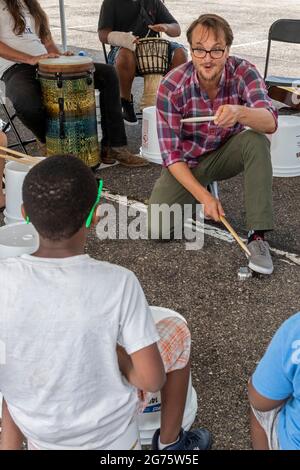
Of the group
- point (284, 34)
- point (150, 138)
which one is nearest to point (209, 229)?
point (150, 138)

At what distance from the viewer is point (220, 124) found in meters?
2.66

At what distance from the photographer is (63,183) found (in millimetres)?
1242

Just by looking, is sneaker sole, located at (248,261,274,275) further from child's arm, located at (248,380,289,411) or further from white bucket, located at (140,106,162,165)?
white bucket, located at (140,106,162,165)

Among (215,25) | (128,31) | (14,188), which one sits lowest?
(14,188)

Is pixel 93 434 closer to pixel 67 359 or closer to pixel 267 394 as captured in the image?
pixel 67 359

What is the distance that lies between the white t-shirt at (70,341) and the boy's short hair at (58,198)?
0.22 feet

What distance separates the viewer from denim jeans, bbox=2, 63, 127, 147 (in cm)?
365

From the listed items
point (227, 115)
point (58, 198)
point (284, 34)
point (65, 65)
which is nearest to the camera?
point (58, 198)

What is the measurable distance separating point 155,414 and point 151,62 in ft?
11.4

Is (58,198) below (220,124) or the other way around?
the other way around

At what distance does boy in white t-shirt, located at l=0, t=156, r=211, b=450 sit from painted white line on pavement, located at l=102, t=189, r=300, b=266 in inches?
66.7

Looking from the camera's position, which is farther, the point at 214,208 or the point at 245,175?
the point at 245,175

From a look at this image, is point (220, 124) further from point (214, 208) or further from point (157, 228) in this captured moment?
point (157, 228)
